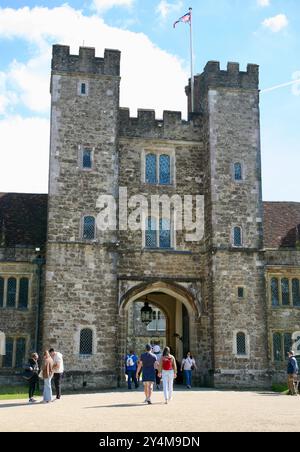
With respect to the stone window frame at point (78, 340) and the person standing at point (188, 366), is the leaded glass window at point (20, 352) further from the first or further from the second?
the person standing at point (188, 366)

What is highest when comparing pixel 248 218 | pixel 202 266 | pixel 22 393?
pixel 248 218

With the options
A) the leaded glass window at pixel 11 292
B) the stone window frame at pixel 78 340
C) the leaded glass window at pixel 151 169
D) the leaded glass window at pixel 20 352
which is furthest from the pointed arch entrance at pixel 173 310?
the leaded glass window at pixel 11 292

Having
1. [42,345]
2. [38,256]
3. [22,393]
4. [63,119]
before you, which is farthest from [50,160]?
[22,393]

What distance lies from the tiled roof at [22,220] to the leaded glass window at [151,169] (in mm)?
5184

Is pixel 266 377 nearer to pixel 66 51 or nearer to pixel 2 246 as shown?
pixel 2 246

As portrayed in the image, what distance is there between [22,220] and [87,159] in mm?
4875

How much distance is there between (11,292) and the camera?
86.8 ft

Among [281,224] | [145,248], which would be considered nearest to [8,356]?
[145,248]

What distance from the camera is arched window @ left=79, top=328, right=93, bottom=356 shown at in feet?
79.3

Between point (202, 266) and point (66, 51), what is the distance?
10.6 m

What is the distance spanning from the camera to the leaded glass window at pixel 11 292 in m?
26.3

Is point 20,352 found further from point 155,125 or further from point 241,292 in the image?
point 155,125

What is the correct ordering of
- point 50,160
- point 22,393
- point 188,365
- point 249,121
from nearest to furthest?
point 22,393, point 188,365, point 50,160, point 249,121

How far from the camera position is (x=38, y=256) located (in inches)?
1054
